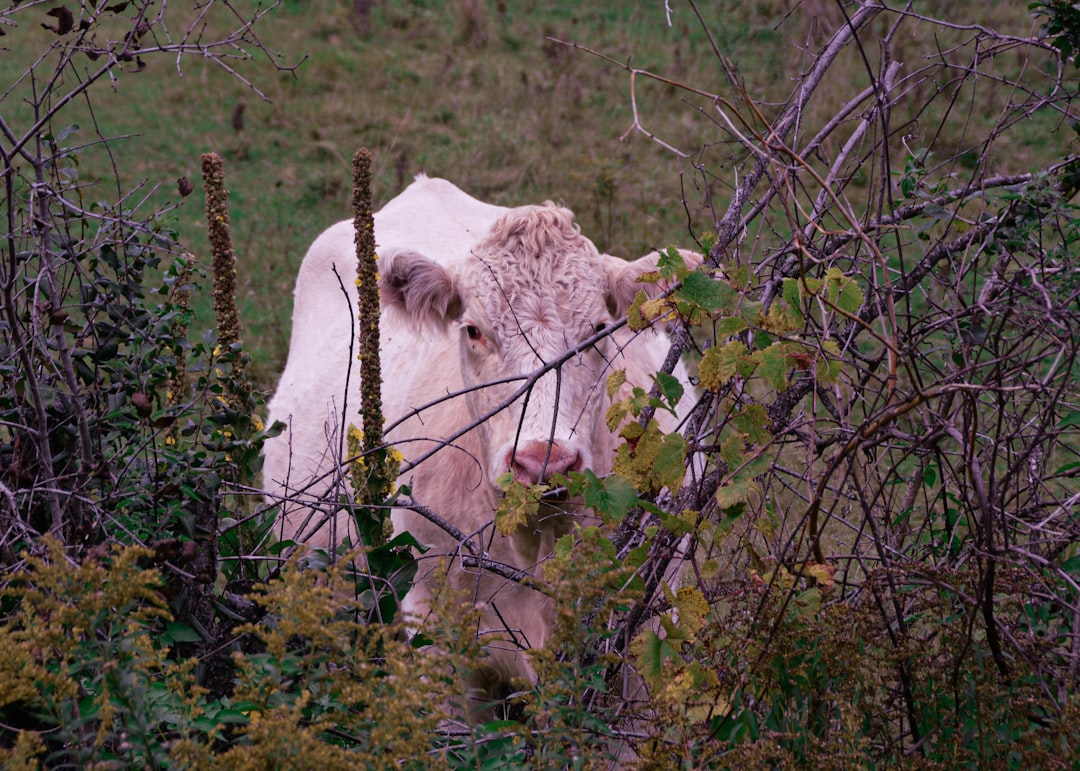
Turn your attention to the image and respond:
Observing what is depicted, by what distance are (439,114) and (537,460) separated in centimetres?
836

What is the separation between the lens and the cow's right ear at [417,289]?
4090mm

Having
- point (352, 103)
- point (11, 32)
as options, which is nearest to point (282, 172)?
point (352, 103)

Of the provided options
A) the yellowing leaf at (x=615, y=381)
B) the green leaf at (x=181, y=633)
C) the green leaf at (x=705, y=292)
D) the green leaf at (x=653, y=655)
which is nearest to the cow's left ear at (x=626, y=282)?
the yellowing leaf at (x=615, y=381)

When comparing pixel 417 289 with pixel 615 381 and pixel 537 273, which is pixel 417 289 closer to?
pixel 537 273

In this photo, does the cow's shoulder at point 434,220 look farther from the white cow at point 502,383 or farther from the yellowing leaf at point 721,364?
the yellowing leaf at point 721,364

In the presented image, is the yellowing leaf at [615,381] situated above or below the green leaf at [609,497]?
above

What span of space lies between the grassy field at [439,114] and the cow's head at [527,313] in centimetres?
374

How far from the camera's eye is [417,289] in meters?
4.12

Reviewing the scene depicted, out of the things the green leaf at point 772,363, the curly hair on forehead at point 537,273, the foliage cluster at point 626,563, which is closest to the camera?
the foliage cluster at point 626,563

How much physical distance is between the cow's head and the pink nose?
1 cm

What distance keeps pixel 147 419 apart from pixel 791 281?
5.71ft

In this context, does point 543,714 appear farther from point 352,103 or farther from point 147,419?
point 352,103

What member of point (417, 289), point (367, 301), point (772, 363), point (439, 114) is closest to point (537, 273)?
point (417, 289)

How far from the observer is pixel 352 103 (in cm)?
1104
